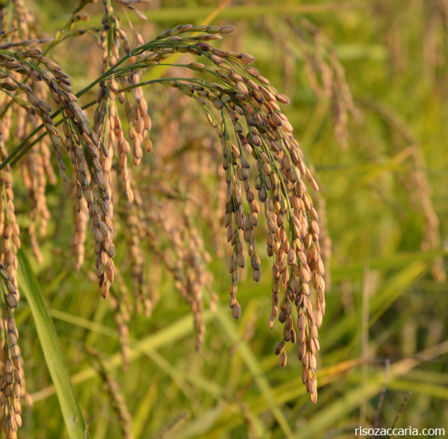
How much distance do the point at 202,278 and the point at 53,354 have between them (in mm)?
523

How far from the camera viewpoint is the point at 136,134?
1172mm

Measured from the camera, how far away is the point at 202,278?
180 cm

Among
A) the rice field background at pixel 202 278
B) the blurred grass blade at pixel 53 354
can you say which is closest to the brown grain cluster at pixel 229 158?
the rice field background at pixel 202 278

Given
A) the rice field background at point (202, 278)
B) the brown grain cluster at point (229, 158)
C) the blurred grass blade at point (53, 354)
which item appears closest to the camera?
the brown grain cluster at point (229, 158)

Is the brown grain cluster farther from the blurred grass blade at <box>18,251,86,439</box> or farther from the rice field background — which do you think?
the blurred grass blade at <box>18,251,86,439</box>

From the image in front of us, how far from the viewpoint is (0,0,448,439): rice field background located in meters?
1.74

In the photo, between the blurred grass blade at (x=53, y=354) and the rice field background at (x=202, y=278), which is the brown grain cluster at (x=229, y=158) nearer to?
the rice field background at (x=202, y=278)

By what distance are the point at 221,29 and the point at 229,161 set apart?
10.7 inches

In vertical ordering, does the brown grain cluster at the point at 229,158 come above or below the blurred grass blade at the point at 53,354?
above

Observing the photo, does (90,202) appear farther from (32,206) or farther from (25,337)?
(25,337)

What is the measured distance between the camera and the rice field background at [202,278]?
174cm

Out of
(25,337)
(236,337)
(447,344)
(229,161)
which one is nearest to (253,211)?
(229,161)

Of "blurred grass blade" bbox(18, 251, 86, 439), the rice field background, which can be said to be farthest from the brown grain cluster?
"blurred grass blade" bbox(18, 251, 86, 439)

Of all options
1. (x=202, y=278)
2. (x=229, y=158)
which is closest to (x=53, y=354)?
(x=202, y=278)
